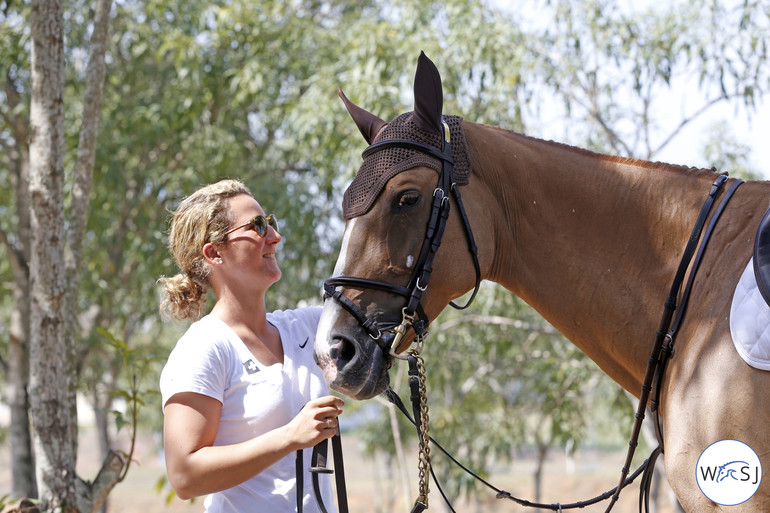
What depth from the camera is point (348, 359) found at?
2104mm

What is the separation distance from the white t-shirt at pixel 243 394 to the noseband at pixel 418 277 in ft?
1.10

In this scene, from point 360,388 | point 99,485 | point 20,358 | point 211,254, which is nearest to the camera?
point 360,388

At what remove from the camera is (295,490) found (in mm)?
2236

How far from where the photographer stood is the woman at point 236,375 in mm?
2000

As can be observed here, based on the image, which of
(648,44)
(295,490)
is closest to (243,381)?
(295,490)

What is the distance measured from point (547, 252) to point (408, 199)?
0.50 meters

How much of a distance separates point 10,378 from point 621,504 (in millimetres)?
22694

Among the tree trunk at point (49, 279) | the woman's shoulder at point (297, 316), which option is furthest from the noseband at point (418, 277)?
the tree trunk at point (49, 279)

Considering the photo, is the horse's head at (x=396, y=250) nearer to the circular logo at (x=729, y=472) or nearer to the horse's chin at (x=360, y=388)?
the horse's chin at (x=360, y=388)

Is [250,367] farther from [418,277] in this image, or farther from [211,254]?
[418,277]

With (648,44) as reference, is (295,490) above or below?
below

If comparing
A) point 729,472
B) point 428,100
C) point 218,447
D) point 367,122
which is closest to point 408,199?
point 428,100

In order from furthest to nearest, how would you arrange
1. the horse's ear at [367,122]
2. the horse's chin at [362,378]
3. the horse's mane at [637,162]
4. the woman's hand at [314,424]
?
the horse's ear at [367,122] < the horse's mane at [637,162] < the horse's chin at [362,378] < the woman's hand at [314,424]

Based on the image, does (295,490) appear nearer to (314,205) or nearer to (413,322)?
(413,322)
